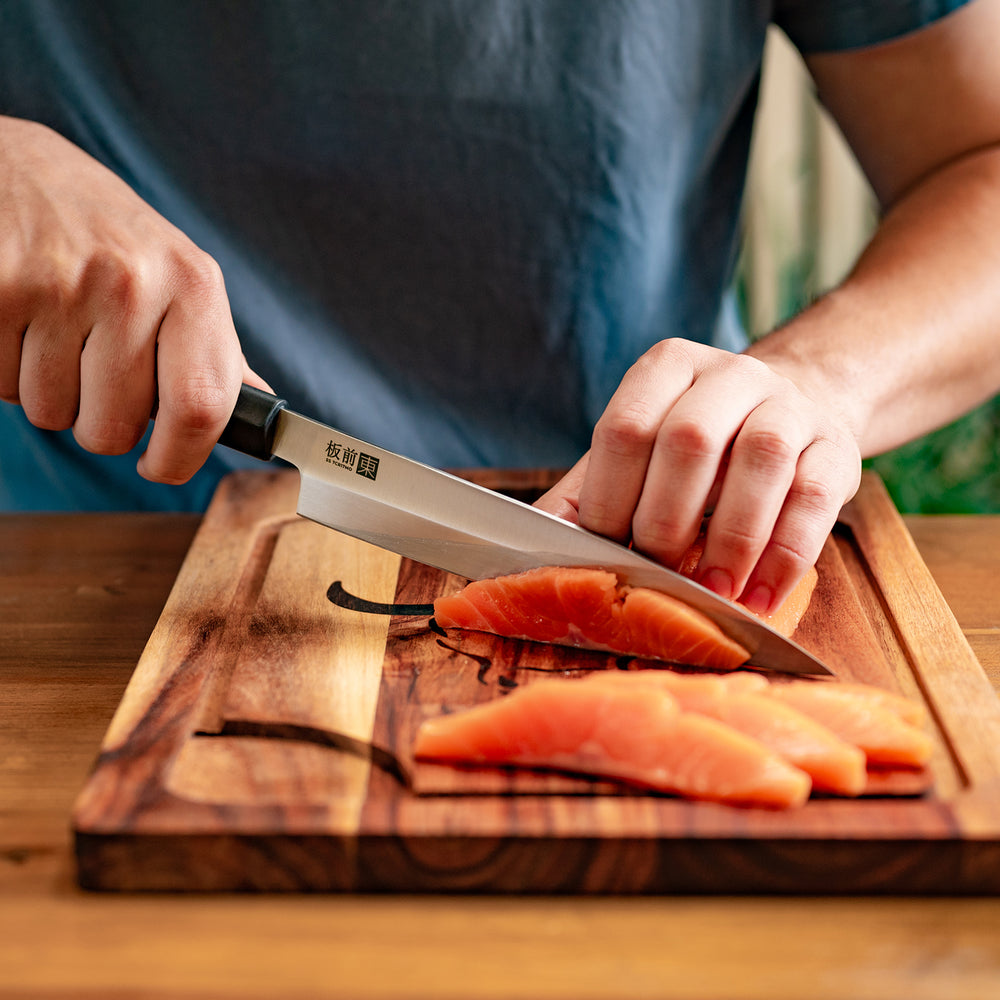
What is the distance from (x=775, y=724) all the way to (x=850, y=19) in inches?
59.9

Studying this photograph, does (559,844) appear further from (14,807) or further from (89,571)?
(89,571)

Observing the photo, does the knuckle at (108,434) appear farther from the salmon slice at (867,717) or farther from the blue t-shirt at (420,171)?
the salmon slice at (867,717)

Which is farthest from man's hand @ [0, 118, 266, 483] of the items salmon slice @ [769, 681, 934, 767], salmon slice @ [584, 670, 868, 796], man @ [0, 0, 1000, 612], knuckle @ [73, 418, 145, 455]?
salmon slice @ [769, 681, 934, 767]

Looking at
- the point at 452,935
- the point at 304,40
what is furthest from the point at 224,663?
the point at 304,40

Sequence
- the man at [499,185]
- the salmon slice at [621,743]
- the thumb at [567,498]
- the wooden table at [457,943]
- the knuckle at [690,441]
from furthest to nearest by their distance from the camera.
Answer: the man at [499,185]
the thumb at [567,498]
the knuckle at [690,441]
the salmon slice at [621,743]
the wooden table at [457,943]

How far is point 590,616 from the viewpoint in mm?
1360

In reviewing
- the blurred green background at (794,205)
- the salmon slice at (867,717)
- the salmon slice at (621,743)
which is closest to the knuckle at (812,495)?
the salmon slice at (867,717)

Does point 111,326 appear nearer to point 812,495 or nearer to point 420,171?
point 420,171

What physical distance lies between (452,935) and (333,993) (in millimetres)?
125

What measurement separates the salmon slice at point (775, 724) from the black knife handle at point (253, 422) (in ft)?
2.01

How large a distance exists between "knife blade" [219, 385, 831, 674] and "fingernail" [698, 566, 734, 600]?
0.10 feet

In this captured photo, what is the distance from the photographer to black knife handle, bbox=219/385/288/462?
1437 millimetres

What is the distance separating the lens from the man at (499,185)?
1.86 meters

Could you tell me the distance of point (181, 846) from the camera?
100 centimetres
